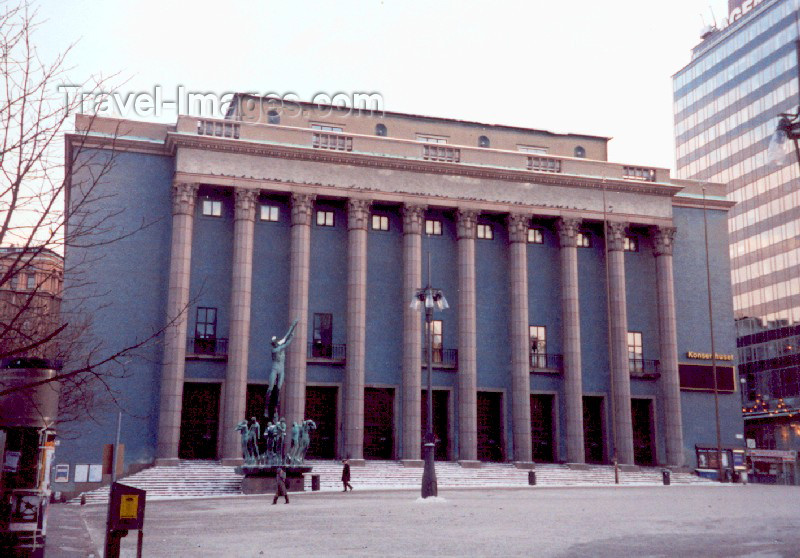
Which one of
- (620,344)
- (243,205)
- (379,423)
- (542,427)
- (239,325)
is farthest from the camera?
(542,427)

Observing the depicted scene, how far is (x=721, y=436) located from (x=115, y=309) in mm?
39078

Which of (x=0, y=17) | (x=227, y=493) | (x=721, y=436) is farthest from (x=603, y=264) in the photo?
(x=0, y=17)

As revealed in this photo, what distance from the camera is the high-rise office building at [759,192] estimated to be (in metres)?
78.4

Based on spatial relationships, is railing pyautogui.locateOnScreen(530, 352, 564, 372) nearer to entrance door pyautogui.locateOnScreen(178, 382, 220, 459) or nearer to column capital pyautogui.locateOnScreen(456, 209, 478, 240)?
column capital pyautogui.locateOnScreen(456, 209, 478, 240)

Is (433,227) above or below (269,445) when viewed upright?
above

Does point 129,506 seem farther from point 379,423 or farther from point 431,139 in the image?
point 431,139

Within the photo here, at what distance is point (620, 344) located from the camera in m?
51.9

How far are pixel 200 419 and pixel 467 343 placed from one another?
16.2 metres

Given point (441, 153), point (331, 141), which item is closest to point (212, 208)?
point (331, 141)

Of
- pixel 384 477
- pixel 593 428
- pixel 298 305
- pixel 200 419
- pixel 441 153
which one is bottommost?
pixel 384 477

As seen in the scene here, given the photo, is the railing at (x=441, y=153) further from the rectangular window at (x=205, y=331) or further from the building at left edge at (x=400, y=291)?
the rectangular window at (x=205, y=331)

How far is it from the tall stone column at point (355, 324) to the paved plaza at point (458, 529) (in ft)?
60.8

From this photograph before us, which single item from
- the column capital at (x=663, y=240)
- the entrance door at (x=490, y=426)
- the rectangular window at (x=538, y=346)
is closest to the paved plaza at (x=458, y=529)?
the entrance door at (x=490, y=426)

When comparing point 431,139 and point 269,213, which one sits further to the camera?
point 431,139
